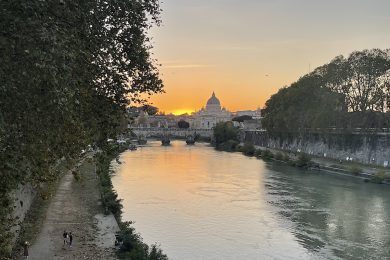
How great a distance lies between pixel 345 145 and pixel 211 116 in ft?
353

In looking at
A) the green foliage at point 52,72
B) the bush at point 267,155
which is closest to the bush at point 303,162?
the bush at point 267,155

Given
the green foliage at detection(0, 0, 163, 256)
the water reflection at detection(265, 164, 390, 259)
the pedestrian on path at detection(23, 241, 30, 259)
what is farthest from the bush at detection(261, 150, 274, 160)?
the green foliage at detection(0, 0, 163, 256)

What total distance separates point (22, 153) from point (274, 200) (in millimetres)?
23426

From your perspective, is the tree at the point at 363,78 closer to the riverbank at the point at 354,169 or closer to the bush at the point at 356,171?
the riverbank at the point at 354,169

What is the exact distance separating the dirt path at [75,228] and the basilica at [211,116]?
12773cm

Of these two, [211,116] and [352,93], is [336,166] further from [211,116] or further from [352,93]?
[211,116]

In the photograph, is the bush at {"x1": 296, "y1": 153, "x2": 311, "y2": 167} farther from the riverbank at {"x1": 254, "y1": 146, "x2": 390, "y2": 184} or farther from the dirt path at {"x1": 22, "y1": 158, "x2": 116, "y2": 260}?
the dirt path at {"x1": 22, "y1": 158, "x2": 116, "y2": 260}

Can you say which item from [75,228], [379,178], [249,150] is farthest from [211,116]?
[75,228]

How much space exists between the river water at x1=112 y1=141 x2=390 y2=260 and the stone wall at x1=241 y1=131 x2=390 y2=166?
24.4 feet

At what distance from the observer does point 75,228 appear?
19281 mm

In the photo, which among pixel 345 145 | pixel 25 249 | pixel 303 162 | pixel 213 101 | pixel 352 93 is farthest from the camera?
pixel 213 101

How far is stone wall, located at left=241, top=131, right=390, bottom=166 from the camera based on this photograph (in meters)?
45.5

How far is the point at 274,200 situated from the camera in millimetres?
28844

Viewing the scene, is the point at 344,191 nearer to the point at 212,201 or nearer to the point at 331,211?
the point at 331,211
